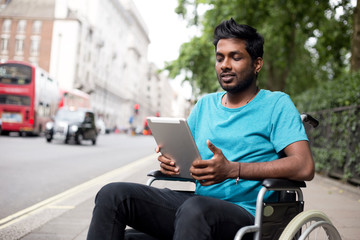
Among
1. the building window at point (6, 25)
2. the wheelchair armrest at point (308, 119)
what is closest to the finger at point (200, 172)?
the wheelchair armrest at point (308, 119)

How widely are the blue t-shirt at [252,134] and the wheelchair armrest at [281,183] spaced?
15 centimetres

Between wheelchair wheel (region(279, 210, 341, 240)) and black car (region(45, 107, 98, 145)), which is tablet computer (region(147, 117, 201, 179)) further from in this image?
black car (region(45, 107, 98, 145))

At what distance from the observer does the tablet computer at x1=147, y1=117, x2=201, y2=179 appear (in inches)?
79.7

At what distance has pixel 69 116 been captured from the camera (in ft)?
67.5

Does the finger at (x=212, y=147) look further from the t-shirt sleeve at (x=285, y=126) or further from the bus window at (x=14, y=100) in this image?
the bus window at (x=14, y=100)

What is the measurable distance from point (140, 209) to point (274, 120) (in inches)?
31.3

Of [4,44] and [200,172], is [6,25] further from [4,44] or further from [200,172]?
[200,172]

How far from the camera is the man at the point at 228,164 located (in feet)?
6.44

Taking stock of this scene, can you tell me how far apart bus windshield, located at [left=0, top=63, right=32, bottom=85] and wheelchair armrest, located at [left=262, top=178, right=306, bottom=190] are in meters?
23.2

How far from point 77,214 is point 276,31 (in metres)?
11.6

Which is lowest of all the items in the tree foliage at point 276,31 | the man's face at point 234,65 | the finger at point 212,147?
the finger at point 212,147

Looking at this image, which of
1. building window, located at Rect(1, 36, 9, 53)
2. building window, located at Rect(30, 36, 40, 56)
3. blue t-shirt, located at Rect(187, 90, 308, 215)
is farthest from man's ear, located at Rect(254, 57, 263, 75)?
building window, located at Rect(1, 36, 9, 53)

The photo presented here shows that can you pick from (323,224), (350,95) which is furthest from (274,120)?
(350,95)

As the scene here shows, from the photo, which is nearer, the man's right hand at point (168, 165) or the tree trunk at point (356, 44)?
the man's right hand at point (168, 165)
